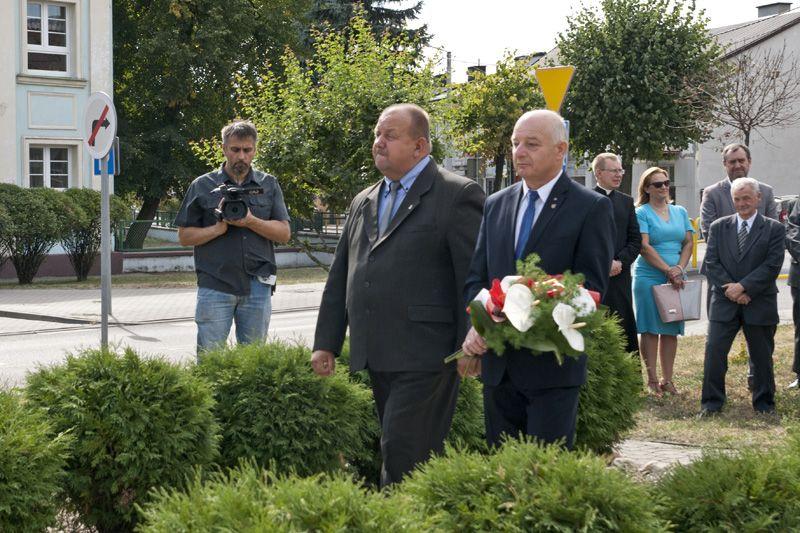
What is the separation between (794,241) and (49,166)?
23.4 m

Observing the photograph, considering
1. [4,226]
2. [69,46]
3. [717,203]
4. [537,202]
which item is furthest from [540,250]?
[69,46]

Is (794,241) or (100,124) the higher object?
(100,124)

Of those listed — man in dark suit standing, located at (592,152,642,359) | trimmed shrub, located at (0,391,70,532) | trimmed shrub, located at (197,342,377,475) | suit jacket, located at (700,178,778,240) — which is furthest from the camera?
suit jacket, located at (700,178,778,240)

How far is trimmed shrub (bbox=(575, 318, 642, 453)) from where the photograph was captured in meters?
6.64

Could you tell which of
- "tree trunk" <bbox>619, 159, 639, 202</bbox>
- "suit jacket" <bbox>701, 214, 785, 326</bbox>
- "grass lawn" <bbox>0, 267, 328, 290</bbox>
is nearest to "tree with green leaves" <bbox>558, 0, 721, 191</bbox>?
"tree trunk" <bbox>619, 159, 639, 202</bbox>

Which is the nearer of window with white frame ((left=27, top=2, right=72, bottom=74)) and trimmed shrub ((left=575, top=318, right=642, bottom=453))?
trimmed shrub ((left=575, top=318, right=642, bottom=453))

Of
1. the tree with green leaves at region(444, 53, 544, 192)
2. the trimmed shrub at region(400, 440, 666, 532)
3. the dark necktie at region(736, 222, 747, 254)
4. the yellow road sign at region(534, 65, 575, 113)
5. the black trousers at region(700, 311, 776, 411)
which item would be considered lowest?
the black trousers at region(700, 311, 776, 411)

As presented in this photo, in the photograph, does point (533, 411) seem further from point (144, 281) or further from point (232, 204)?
point (144, 281)

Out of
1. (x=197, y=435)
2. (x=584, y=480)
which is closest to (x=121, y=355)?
(x=197, y=435)

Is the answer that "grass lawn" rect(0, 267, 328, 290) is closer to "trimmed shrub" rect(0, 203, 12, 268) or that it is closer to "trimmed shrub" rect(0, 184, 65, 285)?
"trimmed shrub" rect(0, 184, 65, 285)

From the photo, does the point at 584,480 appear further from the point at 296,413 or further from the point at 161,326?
the point at 161,326

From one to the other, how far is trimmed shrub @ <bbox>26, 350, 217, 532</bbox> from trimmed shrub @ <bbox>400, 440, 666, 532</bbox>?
5.85 feet

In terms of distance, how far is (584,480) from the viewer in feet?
10.3

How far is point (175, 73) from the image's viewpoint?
39812 mm
